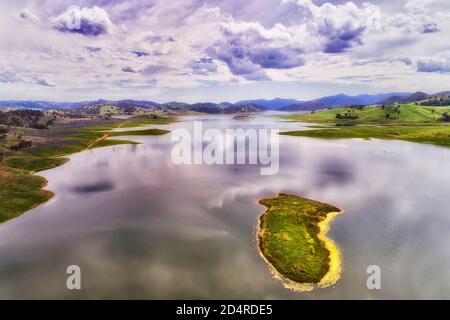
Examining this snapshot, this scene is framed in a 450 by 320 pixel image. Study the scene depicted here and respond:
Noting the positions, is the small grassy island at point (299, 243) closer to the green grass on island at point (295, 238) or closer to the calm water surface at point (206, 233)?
the green grass on island at point (295, 238)

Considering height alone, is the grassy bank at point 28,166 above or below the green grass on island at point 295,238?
above

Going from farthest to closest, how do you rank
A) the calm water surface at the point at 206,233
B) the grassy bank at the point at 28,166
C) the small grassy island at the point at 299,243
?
the grassy bank at the point at 28,166
the small grassy island at the point at 299,243
the calm water surface at the point at 206,233

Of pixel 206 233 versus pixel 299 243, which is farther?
pixel 206 233

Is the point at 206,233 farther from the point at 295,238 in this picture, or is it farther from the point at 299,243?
the point at 299,243

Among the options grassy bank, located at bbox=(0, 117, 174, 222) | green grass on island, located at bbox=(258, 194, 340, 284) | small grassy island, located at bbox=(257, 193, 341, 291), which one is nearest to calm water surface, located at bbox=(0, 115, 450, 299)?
small grassy island, located at bbox=(257, 193, 341, 291)

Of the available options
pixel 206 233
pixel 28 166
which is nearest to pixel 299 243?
pixel 206 233

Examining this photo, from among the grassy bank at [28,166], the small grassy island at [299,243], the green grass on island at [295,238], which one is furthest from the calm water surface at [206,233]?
the grassy bank at [28,166]

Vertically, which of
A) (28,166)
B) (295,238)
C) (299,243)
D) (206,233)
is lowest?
(299,243)
